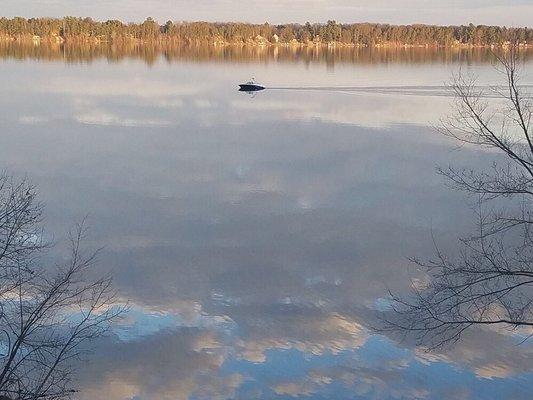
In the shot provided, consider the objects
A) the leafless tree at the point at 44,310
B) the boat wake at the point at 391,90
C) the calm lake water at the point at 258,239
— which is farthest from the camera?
the boat wake at the point at 391,90

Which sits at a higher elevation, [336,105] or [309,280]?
[336,105]

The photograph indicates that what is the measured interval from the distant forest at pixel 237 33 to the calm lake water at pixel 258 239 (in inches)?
3016

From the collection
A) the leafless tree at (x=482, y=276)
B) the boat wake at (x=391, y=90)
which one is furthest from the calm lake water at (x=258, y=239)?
the boat wake at (x=391, y=90)

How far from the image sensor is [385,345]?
7.43m

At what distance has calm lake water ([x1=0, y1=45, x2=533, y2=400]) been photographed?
22.5 feet

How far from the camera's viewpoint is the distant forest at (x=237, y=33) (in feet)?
310

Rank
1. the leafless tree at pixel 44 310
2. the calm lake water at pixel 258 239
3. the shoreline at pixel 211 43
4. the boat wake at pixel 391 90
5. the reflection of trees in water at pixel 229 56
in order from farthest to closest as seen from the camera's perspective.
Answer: the shoreline at pixel 211 43
the reflection of trees in water at pixel 229 56
the boat wake at pixel 391 90
the calm lake water at pixel 258 239
the leafless tree at pixel 44 310

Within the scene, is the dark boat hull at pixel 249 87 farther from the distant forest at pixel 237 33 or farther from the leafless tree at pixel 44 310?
the distant forest at pixel 237 33

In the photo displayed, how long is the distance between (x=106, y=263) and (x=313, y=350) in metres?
3.51

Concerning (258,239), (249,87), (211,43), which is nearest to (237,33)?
(211,43)

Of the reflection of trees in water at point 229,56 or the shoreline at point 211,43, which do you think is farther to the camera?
the shoreline at point 211,43

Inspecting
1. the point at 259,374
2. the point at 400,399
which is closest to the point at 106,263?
the point at 259,374

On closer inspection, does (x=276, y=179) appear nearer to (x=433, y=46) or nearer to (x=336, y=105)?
(x=336, y=105)

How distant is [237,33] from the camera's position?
10238 cm
